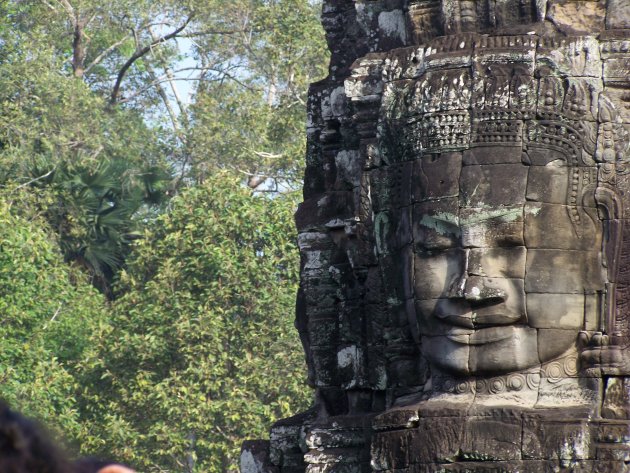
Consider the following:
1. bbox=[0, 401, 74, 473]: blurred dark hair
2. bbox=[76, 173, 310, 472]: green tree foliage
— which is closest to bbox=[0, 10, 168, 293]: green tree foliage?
bbox=[76, 173, 310, 472]: green tree foliage

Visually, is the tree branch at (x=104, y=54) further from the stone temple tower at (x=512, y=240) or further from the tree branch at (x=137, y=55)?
the stone temple tower at (x=512, y=240)

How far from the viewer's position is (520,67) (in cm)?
930

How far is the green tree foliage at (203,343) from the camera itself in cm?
2144

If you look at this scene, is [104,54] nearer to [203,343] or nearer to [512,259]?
[203,343]

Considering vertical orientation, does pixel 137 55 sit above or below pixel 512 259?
above

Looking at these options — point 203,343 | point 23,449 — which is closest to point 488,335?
point 23,449

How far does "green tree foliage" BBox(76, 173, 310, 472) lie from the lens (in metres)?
21.4

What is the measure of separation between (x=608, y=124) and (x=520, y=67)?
631mm

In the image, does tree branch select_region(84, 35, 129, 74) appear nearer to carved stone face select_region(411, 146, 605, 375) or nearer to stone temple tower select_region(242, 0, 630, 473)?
stone temple tower select_region(242, 0, 630, 473)

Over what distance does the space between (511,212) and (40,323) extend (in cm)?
1466

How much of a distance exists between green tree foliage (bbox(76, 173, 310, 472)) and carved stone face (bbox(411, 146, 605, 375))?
40.1 ft

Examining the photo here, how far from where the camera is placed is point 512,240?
9.21m

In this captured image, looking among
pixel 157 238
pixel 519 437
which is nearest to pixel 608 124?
pixel 519 437

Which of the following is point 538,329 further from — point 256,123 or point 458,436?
point 256,123
